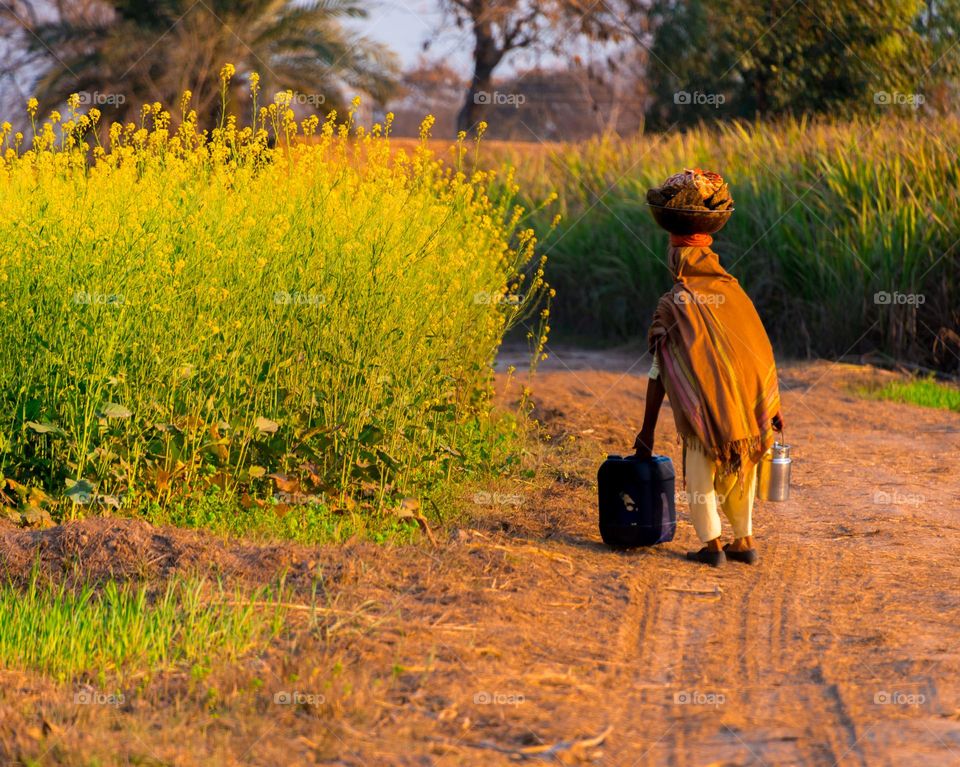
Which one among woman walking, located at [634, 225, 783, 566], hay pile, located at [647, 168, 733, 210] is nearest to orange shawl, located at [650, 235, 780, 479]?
woman walking, located at [634, 225, 783, 566]

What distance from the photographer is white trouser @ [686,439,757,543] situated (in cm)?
589

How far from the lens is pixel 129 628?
4.39 meters

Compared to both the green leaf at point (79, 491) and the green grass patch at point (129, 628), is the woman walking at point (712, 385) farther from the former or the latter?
the green leaf at point (79, 491)

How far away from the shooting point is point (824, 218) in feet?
44.2

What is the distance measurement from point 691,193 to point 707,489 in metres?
1.27

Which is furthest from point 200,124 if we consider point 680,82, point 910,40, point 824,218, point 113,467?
point 113,467

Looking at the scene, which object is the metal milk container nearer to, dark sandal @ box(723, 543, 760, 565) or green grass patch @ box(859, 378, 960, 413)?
dark sandal @ box(723, 543, 760, 565)

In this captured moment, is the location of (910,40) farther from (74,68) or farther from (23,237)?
(23,237)

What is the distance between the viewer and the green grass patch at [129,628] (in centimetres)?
418

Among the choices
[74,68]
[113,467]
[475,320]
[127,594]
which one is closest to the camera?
[127,594]

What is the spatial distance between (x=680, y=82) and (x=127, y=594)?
22.3 metres

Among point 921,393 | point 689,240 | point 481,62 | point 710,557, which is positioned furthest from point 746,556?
point 481,62

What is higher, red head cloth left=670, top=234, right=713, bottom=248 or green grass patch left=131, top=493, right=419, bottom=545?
red head cloth left=670, top=234, right=713, bottom=248

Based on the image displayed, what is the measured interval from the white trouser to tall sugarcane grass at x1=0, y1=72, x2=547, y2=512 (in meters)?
1.36
